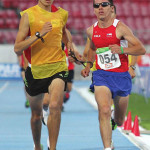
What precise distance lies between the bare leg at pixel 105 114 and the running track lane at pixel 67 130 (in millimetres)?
1511

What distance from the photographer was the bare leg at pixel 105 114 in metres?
7.45

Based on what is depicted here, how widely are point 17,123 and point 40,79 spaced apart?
212 inches

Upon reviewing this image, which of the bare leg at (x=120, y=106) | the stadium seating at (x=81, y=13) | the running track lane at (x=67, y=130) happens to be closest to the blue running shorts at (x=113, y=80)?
the bare leg at (x=120, y=106)

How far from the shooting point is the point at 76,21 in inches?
1387

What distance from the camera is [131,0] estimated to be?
3819 centimetres

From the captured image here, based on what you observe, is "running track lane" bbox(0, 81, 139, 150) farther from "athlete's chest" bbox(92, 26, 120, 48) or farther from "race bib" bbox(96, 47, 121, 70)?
"athlete's chest" bbox(92, 26, 120, 48)

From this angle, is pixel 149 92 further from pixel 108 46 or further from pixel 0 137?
pixel 108 46

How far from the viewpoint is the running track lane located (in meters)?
9.45

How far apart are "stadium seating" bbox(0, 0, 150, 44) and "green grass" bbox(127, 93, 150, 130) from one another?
517 inches

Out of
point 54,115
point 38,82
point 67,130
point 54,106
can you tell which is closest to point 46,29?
point 38,82

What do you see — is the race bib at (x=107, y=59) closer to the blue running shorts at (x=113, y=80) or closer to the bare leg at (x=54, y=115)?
the blue running shorts at (x=113, y=80)

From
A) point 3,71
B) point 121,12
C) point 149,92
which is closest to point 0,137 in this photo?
point 149,92

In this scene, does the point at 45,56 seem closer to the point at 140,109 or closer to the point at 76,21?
the point at 140,109

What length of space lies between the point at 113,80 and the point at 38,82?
3.38ft
